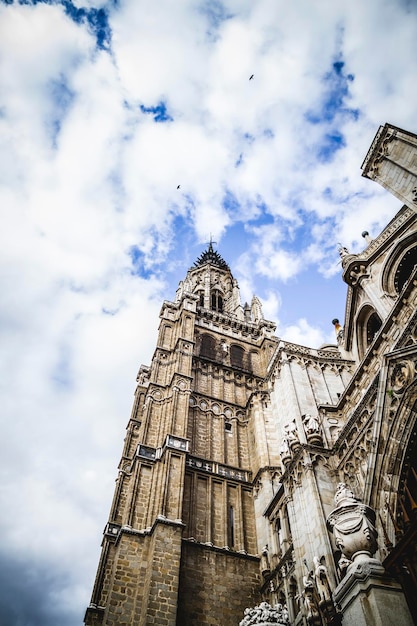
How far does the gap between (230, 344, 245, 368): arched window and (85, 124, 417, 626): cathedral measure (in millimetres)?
1568

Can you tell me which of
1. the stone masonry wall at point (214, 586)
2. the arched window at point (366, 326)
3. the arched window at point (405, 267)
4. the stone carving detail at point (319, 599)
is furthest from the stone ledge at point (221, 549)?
the arched window at point (405, 267)

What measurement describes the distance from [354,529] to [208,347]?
2350cm

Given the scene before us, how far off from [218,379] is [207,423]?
420 centimetres

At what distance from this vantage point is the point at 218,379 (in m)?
27.2

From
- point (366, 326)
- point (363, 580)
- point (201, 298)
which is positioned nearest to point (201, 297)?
point (201, 298)

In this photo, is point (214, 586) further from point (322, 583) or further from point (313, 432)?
point (322, 583)

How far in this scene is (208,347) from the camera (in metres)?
30.1

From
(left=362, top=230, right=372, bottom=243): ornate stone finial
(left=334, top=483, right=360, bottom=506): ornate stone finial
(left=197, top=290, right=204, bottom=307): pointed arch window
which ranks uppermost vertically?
(left=197, top=290, right=204, bottom=307): pointed arch window

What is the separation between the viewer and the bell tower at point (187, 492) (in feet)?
48.9

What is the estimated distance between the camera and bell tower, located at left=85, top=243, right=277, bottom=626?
1489 cm

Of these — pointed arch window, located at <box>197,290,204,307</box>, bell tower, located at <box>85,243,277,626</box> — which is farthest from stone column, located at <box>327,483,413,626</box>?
pointed arch window, located at <box>197,290,204,307</box>

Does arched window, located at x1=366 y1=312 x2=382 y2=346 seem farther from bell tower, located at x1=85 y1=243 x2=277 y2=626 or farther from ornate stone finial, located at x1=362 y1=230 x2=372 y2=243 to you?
bell tower, located at x1=85 y1=243 x2=277 y2=626

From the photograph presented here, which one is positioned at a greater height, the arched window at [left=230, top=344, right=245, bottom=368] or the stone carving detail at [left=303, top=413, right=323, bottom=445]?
the arched window at [left=230, top=344, right=245, bottom=368]

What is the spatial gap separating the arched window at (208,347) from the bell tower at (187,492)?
91mm
